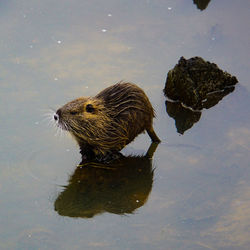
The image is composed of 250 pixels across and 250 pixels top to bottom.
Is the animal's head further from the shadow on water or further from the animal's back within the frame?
the shadow on water

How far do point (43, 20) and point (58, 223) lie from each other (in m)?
3.39

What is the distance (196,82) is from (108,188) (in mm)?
1726

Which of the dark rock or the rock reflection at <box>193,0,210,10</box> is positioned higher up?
the rock reflection at <box>193,0,210,10</box>

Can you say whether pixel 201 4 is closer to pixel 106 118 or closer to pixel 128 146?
pixel 128 146

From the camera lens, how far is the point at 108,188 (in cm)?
537

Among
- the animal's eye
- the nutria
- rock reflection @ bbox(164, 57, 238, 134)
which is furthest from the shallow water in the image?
the animal's eye

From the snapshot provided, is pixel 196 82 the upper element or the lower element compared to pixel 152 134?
upper

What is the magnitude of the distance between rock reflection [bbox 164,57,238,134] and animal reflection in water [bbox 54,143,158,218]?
791 millimetres

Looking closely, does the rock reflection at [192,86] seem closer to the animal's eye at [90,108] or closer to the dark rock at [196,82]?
the dark rock at [196,82]

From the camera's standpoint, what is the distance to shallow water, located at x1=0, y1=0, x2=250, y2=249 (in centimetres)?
492

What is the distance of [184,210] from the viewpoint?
5098mm

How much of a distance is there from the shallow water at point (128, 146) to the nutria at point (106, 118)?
0.21 metres

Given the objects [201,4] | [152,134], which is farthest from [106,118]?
[201,4]

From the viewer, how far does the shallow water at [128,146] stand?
4.92 meters
